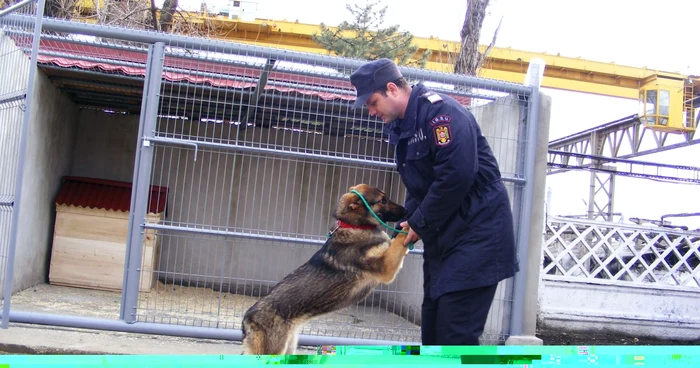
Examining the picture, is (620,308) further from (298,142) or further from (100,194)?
(100,194)

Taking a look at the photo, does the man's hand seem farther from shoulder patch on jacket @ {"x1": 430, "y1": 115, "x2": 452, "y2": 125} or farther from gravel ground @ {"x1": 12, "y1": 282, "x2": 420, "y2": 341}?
gravel ground @ {"x1": 12, "y1": 282, "x2": 420, "y2": 341}

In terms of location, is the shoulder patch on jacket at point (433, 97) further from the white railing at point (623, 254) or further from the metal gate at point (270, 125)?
the white railing at point (623, 254)

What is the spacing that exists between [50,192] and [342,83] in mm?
4976

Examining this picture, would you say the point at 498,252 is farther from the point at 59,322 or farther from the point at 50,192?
the point at 50,192

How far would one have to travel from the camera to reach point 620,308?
321 inches

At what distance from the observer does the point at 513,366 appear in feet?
7.08

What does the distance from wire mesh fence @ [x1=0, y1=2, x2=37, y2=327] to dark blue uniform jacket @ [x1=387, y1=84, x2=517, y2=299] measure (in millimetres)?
3685

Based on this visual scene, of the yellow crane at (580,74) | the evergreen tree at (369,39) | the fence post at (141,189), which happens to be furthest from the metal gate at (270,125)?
the yellow crane at (580,74)

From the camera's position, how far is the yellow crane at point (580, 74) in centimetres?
1877

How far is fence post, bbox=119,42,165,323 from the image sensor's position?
16.7 feet

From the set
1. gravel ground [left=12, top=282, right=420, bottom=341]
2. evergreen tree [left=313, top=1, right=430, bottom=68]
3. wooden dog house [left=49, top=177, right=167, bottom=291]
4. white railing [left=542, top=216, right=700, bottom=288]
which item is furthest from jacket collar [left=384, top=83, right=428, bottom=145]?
evergreen tree [left=313, top=1, right=430, bottom=68]

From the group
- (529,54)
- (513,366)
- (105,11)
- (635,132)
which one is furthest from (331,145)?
(635,132)

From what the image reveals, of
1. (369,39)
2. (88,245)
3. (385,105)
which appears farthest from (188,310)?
(369,39)

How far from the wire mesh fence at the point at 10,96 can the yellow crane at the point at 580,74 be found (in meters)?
12.6
